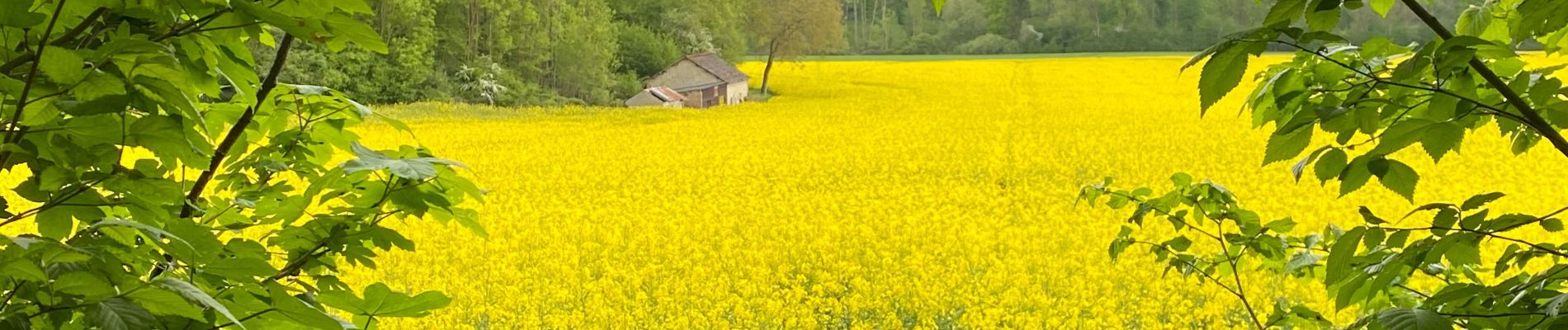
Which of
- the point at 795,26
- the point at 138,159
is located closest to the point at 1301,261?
the point at 138,159

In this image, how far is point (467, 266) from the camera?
7.82m

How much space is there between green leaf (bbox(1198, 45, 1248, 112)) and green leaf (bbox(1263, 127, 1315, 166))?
7.8 inches

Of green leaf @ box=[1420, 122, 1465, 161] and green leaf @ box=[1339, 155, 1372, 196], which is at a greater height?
green leaf @ box=[1420, 122, 1465, 161]

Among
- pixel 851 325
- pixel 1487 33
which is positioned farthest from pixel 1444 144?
pixel 851 325

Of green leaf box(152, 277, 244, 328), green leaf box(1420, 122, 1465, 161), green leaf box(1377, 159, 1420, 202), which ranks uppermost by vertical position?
green leaf box(1420, 122, 1465, 161)

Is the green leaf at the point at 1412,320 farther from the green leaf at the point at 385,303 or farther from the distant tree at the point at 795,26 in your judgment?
the distant tree at the point at 795,26

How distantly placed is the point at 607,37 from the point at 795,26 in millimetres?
9017

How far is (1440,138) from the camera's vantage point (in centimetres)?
104

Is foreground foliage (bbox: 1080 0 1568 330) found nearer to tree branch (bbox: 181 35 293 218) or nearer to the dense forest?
tree branch (bbox: 181 35 293 218)

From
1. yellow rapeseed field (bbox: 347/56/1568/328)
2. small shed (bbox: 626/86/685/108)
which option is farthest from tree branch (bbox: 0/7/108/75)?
small shed (bbox: 626/86/685/108)

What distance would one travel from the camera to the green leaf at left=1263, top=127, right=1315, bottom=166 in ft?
3.80

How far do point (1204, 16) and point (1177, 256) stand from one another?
60090mm

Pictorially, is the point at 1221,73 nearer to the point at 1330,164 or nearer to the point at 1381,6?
the point at 1330,164

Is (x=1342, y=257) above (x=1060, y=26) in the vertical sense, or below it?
above
